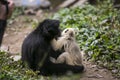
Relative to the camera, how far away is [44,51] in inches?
299

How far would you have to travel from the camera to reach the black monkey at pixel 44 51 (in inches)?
300

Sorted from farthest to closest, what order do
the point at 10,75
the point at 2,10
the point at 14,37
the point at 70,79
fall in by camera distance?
the point at 14,37
the point at 2,10
the point at 70,79
the point at 10,75

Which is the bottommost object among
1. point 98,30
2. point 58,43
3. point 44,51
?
point 44,51

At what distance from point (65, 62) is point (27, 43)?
0.80m

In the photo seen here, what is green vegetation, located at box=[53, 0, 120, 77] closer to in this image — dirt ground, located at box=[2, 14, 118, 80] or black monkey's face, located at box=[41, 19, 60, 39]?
dirt ground, located at box=[2, 14, 118, 80]

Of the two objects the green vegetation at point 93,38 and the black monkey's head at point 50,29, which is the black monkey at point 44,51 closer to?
the black monkey's head at point 50,29

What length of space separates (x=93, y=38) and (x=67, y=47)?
6.46ft

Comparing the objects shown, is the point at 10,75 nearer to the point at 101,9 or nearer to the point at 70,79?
the point at 70,79

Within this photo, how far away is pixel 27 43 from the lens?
7836 mm

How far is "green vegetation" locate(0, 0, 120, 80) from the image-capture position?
23.2 feet

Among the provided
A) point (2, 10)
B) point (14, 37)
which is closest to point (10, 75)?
point (2, 10)

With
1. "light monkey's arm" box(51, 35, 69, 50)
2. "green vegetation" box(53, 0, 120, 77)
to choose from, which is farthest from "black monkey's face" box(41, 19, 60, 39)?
"green vegetation" box(53, 0, 120, 77)

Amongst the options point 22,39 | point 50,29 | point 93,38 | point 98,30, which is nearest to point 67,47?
point 50,29

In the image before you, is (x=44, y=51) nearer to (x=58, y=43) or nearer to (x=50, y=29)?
(x=58, y=43)
